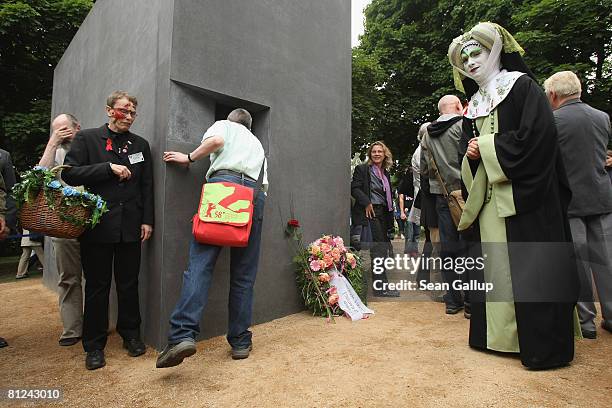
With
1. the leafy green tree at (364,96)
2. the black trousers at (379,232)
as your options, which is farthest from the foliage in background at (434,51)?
the black trousers at (379,232)

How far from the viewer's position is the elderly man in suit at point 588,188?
3.02 metres

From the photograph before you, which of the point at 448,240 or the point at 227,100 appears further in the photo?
the point at 448,240

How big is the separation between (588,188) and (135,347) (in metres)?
3.76

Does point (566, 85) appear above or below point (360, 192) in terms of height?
above

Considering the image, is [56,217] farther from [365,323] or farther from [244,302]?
[365,323]

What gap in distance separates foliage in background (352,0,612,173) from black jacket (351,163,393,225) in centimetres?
608

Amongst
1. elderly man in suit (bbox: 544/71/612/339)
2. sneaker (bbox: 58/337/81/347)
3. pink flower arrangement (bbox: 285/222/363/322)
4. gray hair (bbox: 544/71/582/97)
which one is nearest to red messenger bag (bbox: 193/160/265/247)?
pink flower arrangement (bbox: 285/222/363/322)

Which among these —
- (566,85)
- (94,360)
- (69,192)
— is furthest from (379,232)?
(69,192)

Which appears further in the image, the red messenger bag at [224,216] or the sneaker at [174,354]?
the red messenger bag at [224,216]

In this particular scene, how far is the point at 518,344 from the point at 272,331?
1.89 meters

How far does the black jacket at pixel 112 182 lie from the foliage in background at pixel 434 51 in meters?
8.46

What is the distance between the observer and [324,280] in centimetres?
376

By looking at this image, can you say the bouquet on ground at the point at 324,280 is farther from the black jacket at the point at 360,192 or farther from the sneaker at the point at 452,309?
the black jacket at the point at 360,192

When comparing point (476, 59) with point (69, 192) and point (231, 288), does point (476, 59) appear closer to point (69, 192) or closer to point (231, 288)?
point (231, 288)
